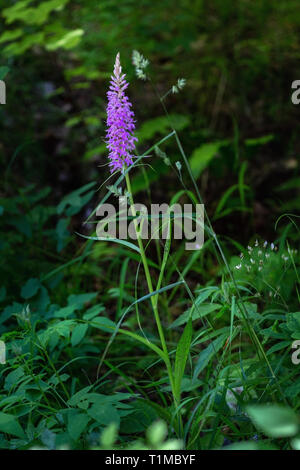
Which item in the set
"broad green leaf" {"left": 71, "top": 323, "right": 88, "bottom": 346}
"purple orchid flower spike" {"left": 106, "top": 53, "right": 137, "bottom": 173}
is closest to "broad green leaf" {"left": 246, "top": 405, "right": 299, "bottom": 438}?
"purple orchid flower spike" {"left": 106, "top": 53, "right": 137, "bottom": 173}

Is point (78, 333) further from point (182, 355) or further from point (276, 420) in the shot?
point (276, 420)

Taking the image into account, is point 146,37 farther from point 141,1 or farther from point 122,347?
point 122,347

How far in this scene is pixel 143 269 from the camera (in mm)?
2521

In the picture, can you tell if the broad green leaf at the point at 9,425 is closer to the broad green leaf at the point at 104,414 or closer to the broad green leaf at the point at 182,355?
the broad green leaf at the point at 104,414

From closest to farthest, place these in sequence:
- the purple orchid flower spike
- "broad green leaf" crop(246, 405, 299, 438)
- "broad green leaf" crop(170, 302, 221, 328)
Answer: "broad green leaf" crop(246, 405, 299, 438)
the purple orchid flower spike
"broad green leaf" crop(170, 302, 221, 328)

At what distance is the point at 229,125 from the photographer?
12.2 ft

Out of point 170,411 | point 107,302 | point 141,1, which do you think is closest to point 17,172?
point 107,302

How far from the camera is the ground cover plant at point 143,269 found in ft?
4.06

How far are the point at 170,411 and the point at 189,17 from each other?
121 inches

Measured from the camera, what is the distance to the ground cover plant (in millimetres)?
1238

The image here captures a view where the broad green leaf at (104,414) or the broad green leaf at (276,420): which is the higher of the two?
the broad green leaf at (104,414)

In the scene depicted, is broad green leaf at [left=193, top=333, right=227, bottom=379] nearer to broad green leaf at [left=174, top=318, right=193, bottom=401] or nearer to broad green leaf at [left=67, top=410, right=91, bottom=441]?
broad green leaf at [left=174, top=318, right=193, bottom=401]

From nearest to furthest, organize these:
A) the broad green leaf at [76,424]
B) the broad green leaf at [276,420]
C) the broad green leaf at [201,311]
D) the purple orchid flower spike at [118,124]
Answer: the broad green leaf at [276,420] → the broad green leaf at [76,424] → the purple orchid flower spike at [118,124] → the broad green leaf at [201,311]

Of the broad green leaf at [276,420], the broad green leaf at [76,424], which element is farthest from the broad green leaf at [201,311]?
the broad green leaf at [276,420]
